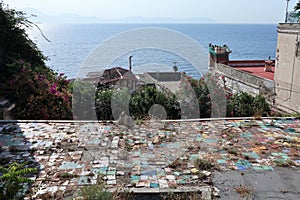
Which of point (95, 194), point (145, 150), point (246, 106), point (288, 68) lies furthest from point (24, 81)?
point (288, 68)

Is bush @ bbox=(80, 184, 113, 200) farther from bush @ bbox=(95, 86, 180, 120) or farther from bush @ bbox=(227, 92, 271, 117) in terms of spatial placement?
bush @ bbox=(227, 92, 271, 117)

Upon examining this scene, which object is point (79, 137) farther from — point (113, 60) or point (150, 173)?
point (113, 60)

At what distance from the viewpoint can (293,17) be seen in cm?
1205

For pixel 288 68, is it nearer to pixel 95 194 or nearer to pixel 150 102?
pixel 150 102

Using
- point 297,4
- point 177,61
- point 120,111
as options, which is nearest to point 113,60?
point 120,111

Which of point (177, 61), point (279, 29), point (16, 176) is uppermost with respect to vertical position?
point (279, 29)

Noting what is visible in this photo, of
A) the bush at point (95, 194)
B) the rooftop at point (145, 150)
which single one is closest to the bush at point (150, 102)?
the rooftop at point (145, 150)

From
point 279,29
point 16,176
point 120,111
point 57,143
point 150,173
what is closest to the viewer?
point 16,176

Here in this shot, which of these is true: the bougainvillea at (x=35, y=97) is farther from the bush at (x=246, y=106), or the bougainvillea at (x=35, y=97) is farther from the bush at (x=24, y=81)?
the bush at (x=246, y=106)

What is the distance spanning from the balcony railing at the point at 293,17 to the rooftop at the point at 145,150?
314 inches

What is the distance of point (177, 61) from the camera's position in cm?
697

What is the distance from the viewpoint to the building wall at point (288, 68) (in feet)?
38.9

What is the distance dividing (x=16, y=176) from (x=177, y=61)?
4956mm

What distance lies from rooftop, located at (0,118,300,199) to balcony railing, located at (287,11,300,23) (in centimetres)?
797
